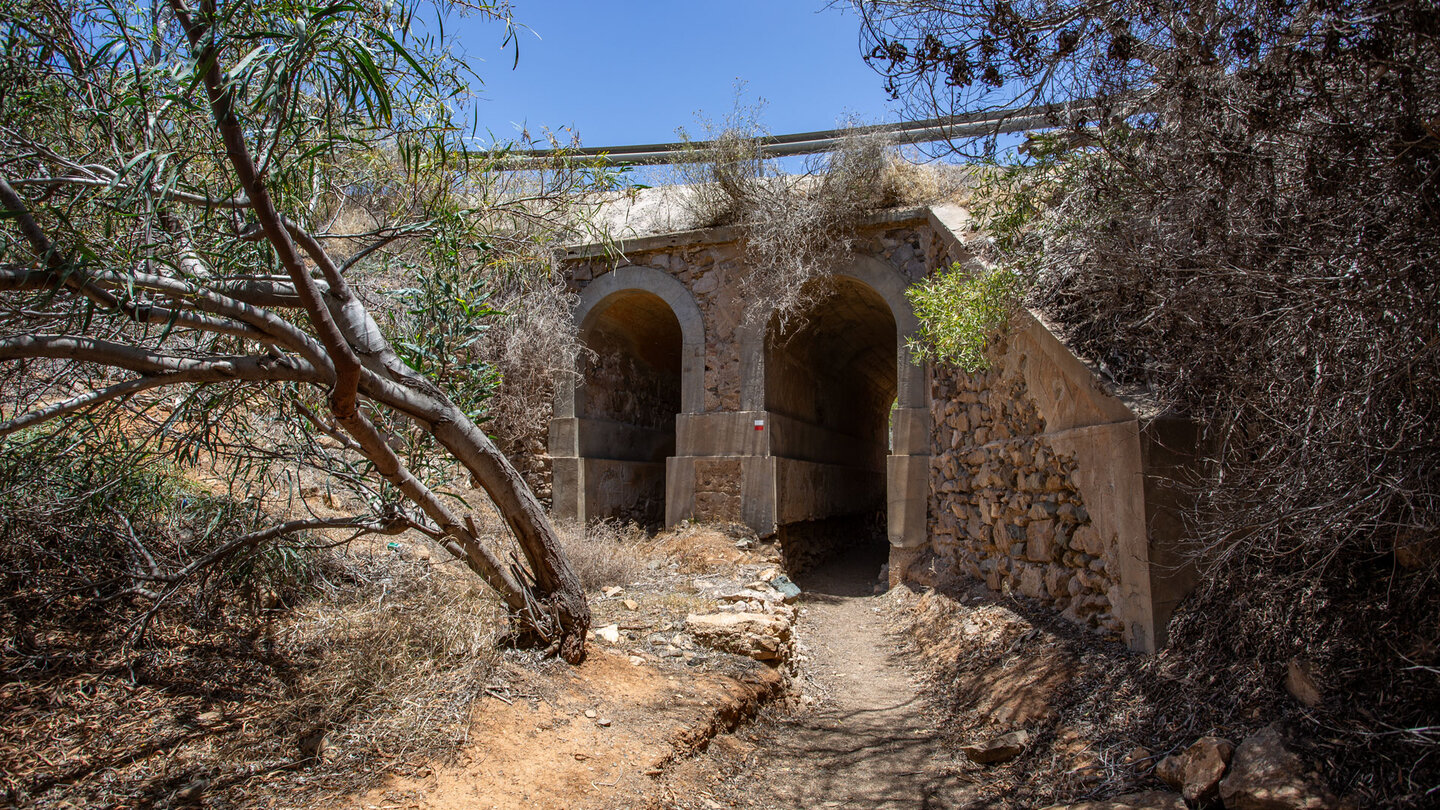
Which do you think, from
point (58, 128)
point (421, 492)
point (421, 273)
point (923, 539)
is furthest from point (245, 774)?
point (923, 539)

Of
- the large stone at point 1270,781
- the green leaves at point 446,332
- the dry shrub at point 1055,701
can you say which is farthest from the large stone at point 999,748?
the green leaves at point 446,332

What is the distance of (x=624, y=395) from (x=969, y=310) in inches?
235

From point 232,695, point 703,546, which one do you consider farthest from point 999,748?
point 703,546

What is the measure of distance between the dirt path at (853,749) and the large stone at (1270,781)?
4.20 feet

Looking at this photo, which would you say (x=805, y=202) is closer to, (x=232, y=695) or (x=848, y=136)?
(x=848, y=136)

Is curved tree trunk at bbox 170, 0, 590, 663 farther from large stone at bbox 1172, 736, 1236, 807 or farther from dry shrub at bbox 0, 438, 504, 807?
large stone at bbox 1172, 736, 1236, 807

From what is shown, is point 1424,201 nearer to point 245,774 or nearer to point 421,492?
point 421,492

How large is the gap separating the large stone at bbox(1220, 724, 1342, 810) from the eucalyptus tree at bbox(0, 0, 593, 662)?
2985mm

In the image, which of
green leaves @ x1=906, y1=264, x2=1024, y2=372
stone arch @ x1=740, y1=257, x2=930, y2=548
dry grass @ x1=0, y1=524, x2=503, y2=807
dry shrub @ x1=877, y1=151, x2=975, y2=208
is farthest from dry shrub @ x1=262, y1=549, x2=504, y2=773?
dry shrub @ x1=877, y1=151, x2=975, y2=208

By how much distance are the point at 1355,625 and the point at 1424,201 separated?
4.68 feet

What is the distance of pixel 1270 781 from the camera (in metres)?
2.62

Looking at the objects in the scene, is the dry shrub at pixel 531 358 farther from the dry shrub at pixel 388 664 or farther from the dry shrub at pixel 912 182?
the dry shrub at pixel 388 664

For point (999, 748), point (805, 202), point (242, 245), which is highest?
point (805, 202)

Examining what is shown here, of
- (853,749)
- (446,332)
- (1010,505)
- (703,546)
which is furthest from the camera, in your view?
(703,546)
